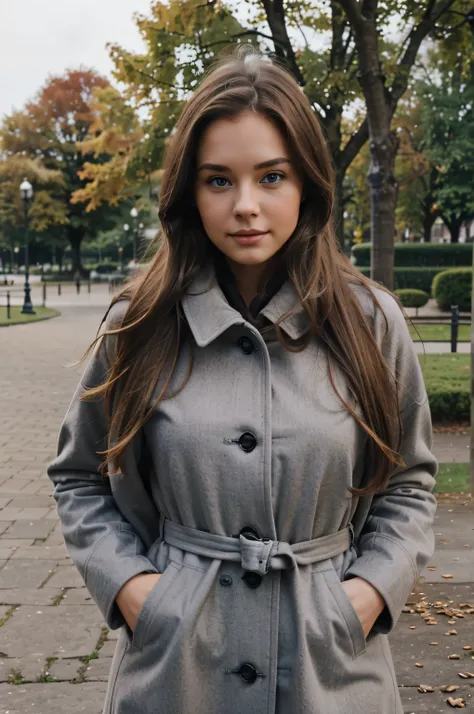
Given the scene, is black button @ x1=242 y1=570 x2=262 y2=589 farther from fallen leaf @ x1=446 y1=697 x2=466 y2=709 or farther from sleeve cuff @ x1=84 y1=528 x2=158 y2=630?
fallen leaf @ x1=446 y1=697 x2=466 y2=709

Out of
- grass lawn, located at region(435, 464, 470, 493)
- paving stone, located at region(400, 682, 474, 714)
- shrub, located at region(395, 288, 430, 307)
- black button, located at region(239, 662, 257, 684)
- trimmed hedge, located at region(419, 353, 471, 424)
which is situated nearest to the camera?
black button, located at region(239, 662, 257, 684)

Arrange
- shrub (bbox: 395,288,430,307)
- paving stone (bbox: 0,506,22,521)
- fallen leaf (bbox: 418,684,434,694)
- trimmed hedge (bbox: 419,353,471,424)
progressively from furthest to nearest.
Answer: shrub (bbox: 395,288,430,307) < trimmed hedge (bbox: 419,353,471,424) < paving stone (bbox: 0,506,22,521) < fallen leaf (bbox: 418,684,434,694)

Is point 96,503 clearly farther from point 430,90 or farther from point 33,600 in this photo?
point 430,90

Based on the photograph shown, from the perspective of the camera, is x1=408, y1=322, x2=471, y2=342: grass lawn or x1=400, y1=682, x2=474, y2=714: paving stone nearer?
x1=400, y1=682, x2=474, y2=714: paving stone

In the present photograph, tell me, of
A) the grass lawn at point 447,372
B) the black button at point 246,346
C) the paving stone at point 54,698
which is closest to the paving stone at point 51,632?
the paving stone at point 54,698

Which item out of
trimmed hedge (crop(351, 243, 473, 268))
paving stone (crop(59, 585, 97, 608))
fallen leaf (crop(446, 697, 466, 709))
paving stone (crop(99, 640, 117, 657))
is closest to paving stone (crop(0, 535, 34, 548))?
paving stone (crop(59, 585, 97, 608))

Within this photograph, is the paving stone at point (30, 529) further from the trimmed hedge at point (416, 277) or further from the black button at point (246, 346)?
the trimmed hedge at point (416, 277)

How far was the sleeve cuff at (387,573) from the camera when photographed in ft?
6.39

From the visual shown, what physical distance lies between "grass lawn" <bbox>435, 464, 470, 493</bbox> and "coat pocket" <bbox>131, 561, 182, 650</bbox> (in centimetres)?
630

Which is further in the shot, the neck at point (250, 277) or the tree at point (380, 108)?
the tree at point (380, 108)

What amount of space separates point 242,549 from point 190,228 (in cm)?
71

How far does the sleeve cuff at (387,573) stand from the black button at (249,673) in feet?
0.92

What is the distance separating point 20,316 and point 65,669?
2649cm

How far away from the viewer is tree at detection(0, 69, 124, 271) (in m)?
64.2
